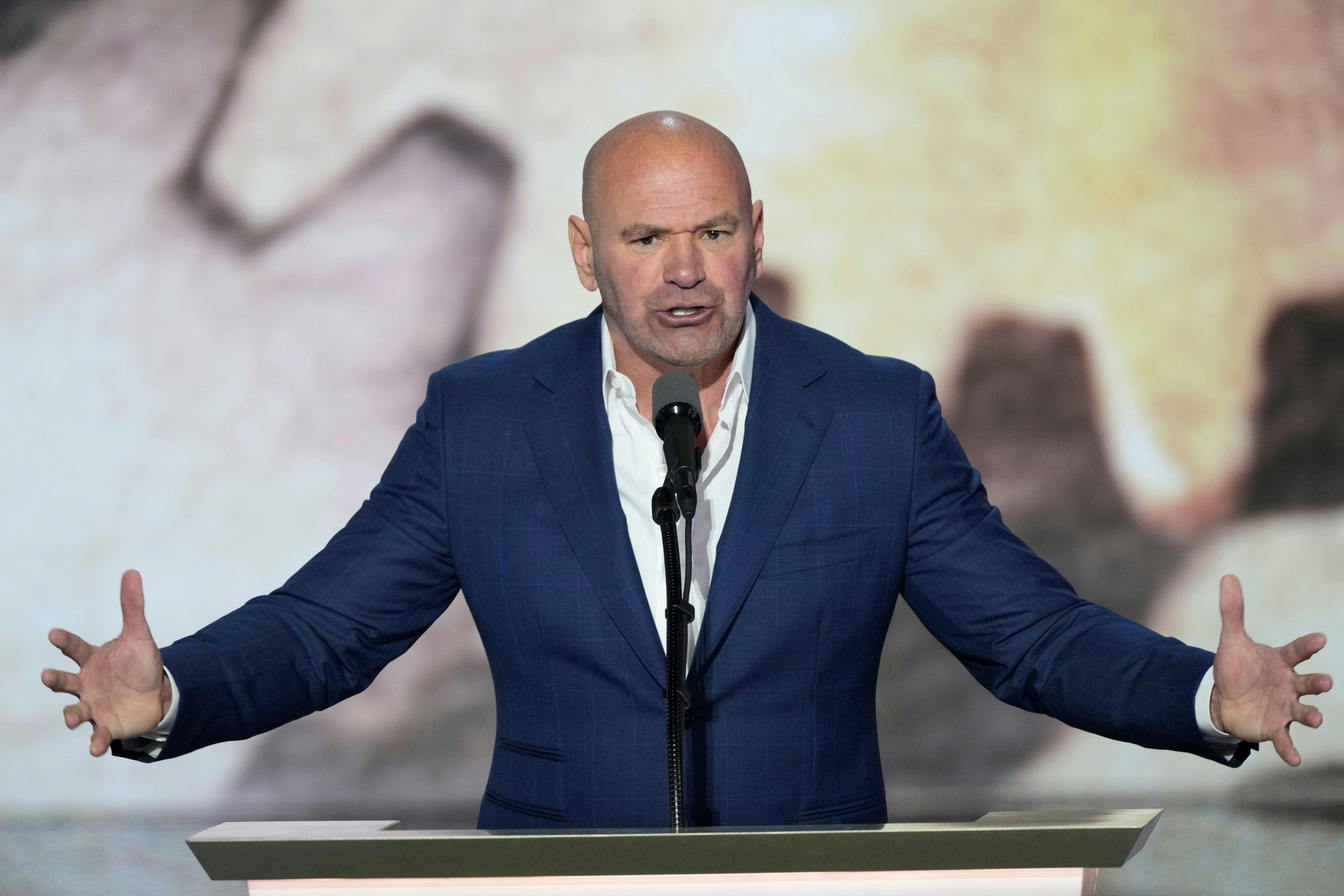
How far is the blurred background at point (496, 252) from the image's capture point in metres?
4.10

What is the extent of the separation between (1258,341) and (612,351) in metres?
2.93

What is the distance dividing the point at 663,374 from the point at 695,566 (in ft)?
0.83

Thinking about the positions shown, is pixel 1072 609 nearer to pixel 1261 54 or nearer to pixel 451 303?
pixel 451 303

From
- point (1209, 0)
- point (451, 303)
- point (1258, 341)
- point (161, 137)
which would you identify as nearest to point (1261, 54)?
point (1209, 0)

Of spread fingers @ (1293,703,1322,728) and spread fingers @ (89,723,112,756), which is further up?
spread fingers @ (89,723,112,756)

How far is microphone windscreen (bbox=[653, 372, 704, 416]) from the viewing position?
1350 mm

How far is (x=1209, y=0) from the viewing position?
4.12 m

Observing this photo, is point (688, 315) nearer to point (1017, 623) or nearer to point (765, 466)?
point (765, 466)

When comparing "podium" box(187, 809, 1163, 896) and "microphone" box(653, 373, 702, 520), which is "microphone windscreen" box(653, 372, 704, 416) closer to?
"microphone" box(653, 373, 702, 520)

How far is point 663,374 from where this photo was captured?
1792 millimetres

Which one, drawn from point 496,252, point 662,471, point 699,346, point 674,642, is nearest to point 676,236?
point 699,346

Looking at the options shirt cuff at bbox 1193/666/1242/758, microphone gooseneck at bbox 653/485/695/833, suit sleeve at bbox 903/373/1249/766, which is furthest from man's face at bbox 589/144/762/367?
shirt cuff at bbox 1193/666/1242/758

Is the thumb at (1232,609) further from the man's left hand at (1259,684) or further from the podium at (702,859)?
the podium at (702,859)

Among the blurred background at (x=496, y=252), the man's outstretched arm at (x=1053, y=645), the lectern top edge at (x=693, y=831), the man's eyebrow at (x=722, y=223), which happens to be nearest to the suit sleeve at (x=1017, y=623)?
the man's outstretched arm at (x=1053, y=645)
